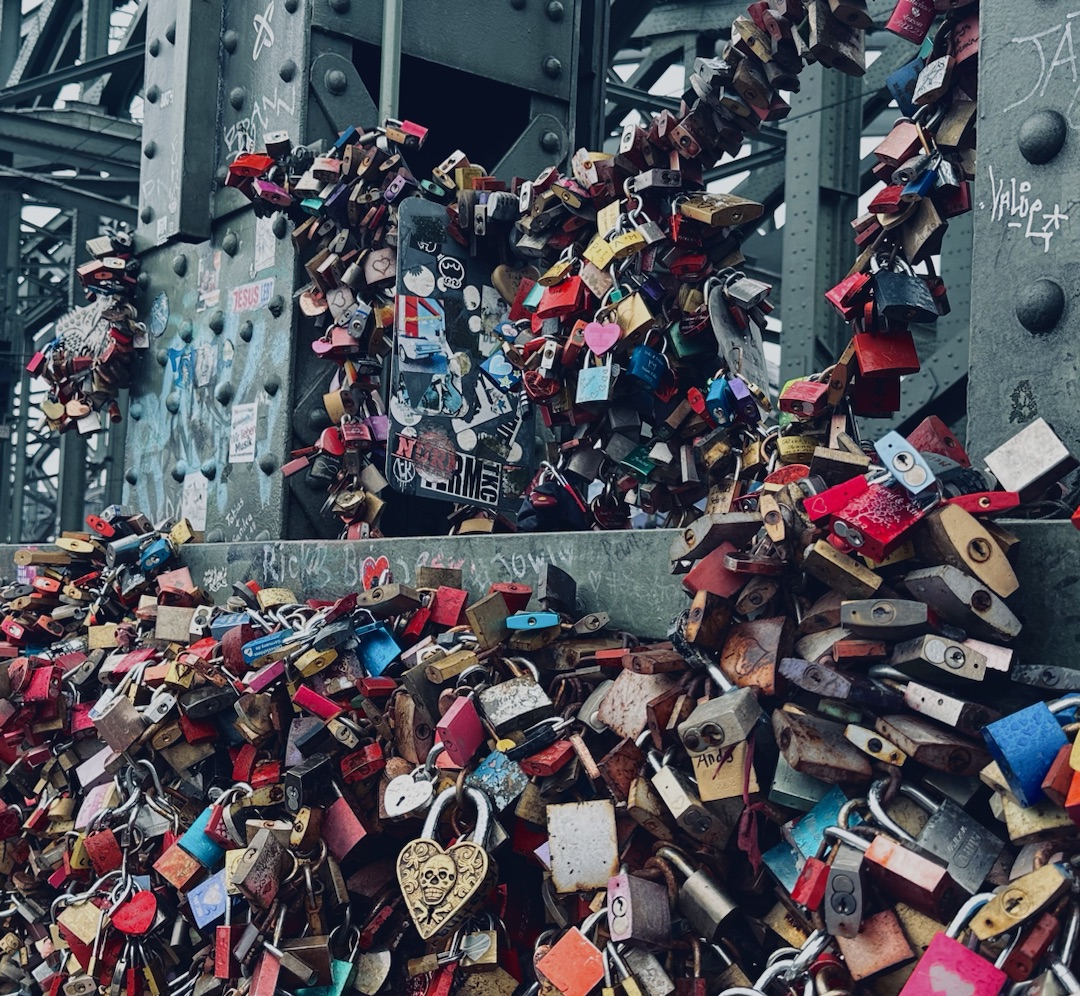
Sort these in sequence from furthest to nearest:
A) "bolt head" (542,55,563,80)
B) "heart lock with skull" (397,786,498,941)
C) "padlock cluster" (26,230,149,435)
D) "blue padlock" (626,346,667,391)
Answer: "padlock cluster" (26,230,149,435)
"bolt head" (542,55,563,80)
"blue padlock" (626,346,667,391)
"heart lock with skull" (397,786,498,941)

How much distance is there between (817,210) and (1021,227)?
5.03 m

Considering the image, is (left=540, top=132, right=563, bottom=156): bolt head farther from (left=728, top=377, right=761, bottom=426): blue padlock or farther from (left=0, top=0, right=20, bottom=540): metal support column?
(left=0, top=0, right=20, bottom=540): metal support column

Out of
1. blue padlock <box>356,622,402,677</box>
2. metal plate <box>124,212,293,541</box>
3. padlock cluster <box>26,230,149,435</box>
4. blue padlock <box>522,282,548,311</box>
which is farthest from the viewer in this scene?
padlock cluster <box>26,230,149,435</box>

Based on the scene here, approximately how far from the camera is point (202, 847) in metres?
2.64

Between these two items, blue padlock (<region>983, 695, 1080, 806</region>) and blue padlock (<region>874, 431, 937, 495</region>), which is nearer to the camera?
blue padlock (<region>983, 695, 1080, 806</region>)

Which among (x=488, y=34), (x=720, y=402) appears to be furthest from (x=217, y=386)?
(x=720, y=402)

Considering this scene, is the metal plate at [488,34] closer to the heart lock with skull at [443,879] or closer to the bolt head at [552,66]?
the bolt head at [552,66]

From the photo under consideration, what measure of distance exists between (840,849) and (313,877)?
1.10m

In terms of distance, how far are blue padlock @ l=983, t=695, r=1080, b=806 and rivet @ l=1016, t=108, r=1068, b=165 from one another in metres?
1.17

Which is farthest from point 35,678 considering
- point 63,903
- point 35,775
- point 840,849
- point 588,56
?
point 588,56

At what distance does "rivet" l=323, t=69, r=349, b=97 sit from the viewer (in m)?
5.23

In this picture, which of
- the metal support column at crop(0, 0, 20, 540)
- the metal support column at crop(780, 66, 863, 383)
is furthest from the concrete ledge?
the metal support column at crop(0, 0, 20, 540)

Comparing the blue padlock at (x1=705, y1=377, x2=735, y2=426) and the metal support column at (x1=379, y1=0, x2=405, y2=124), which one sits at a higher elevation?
the metal support column at (x1=379, y1=0, x2=405, y2=124)

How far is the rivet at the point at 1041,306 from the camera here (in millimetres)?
2273
